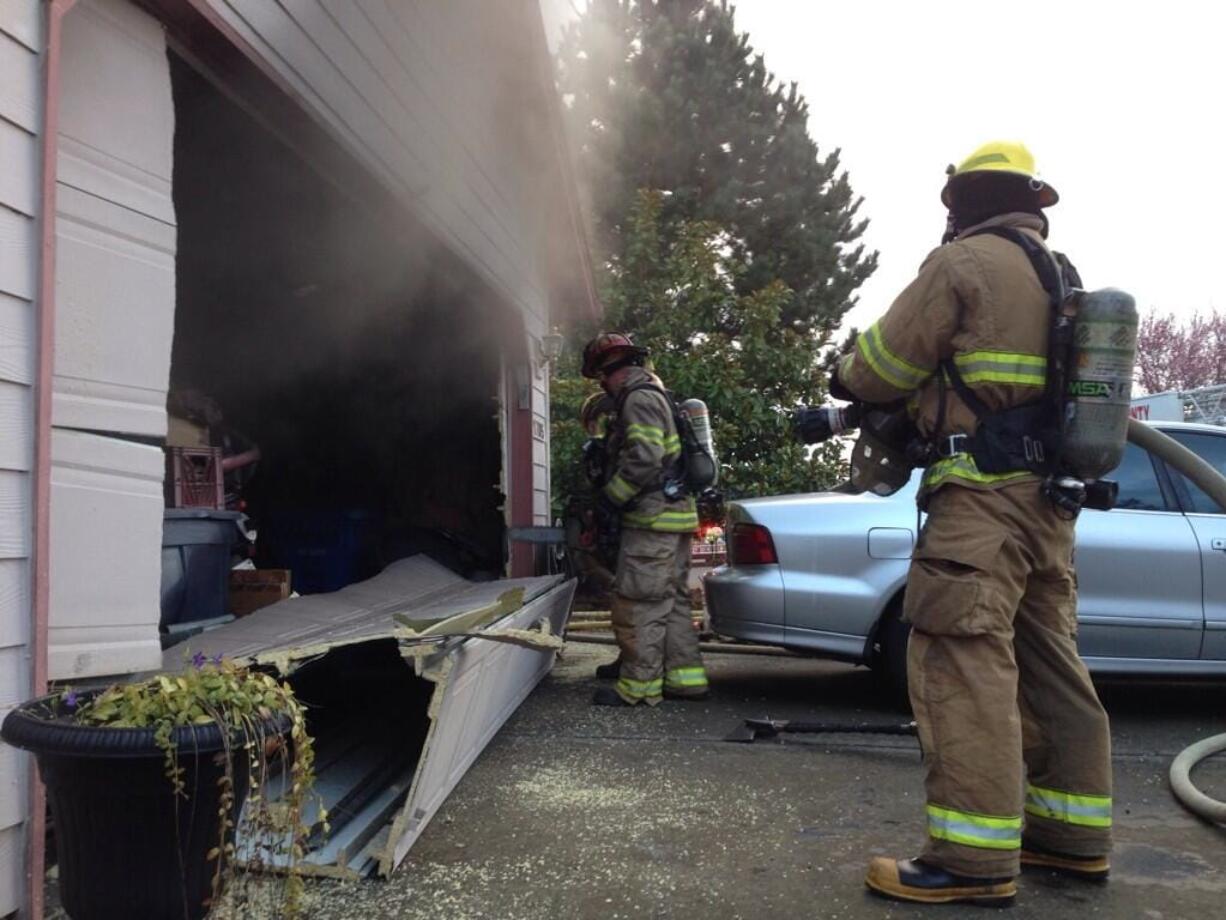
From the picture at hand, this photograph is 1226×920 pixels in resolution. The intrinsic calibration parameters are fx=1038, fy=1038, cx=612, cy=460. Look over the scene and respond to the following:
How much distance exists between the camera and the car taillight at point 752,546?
5172mm

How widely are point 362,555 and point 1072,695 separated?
182 inches

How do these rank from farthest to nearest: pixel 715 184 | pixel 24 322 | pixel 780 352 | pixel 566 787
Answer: pixel 715 184, pixel 780 352, pixel 566 787, pixel 24 322

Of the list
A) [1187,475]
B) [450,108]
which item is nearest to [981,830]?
[1187,475]

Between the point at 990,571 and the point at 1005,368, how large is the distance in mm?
541

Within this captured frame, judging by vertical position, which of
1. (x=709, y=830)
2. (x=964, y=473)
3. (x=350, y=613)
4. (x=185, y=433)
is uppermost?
(x=185, y=433)

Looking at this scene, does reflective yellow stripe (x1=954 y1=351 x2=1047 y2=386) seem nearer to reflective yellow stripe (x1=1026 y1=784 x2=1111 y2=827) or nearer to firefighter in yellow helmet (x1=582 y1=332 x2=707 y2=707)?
reflective yellow stripe (x1=1026 y1=784 x2=1111 y2=827)

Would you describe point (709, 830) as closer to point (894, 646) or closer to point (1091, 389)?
point (1091, 389)

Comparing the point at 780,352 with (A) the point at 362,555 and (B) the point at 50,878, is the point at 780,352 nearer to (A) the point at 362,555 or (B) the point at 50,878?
(A) the point at 362,555

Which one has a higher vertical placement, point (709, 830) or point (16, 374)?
point (16, 374)

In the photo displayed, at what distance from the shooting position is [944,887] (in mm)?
2646

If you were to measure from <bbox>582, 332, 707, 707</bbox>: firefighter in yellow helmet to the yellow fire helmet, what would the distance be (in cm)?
258

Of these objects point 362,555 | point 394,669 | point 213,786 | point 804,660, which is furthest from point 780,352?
point 213,786

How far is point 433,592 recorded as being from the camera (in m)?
5.71

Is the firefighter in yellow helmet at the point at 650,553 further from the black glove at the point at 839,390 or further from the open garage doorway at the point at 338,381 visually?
the black glove at the point at 839,390
